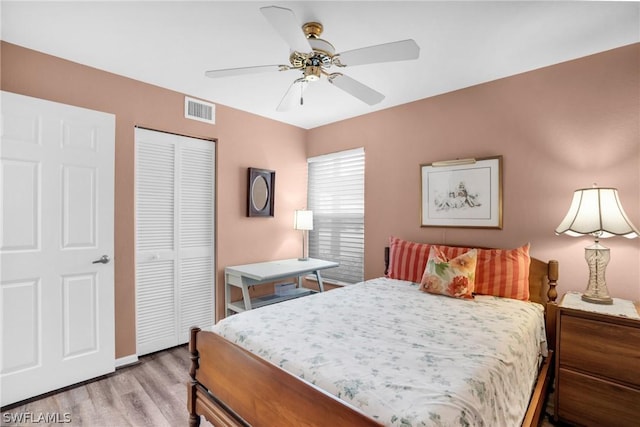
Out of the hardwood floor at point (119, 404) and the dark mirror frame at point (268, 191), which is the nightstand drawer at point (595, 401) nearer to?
the hardwood floor at point (119, 404)

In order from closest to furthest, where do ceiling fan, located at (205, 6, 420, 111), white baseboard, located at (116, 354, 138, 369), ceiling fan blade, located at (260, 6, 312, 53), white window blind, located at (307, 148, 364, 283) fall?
ceiling fan blade, located at (260, 6, 312, 53), ceiling fan, located at (205, 6, 420, 111), white baseboard, located at (116, 354, 138, 369), white window blind, located at (307, 148, 364, 283)

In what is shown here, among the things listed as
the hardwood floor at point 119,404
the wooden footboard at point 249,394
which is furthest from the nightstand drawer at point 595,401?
the hardwood floor at point 119,404

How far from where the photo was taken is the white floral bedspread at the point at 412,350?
1.08 m

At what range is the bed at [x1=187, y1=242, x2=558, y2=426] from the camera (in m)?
1.08

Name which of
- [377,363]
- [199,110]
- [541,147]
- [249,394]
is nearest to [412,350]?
[377,363]

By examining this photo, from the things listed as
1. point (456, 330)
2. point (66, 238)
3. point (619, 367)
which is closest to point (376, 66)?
point (456, 330)

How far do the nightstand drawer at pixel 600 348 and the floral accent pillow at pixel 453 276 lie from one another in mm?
576

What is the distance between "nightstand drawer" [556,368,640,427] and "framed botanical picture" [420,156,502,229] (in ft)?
3.93

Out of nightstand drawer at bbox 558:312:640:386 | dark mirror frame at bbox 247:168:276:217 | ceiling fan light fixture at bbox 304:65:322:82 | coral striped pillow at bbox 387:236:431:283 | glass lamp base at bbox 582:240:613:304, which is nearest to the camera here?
nightstand drawer at bbox 558:312:640:386

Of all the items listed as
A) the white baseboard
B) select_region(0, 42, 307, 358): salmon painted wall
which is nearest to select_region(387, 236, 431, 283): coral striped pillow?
select_region(0, 42, 307, 358): salmon painted wall

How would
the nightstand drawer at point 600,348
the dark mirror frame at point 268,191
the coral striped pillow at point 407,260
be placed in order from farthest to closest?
the dark mirror frame at point 268,191
the coral striped pillow at point 407,260
the nightstand drawer at point 600,348

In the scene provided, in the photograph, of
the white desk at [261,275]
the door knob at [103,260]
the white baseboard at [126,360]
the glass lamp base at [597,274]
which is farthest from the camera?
the white desk at [261,275]

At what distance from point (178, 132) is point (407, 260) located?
2543 mm

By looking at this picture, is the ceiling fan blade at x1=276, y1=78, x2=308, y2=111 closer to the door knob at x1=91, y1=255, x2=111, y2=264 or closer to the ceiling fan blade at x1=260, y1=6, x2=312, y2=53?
the ceiling fan blade at x1=260, y1=6, x2=312, y2=53
